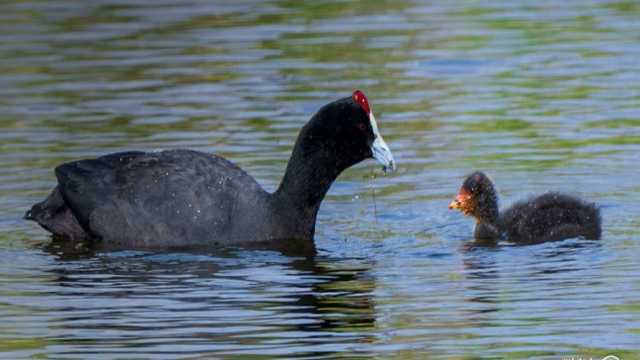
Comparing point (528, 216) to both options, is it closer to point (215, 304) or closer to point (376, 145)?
point (376, 145)

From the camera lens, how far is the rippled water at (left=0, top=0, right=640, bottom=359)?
35.6 ft

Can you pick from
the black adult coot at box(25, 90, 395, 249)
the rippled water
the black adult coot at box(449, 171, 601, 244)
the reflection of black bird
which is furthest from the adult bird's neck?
the black adult coot at box(449, 171, 601, 244)

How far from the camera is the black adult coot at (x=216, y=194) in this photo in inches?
545

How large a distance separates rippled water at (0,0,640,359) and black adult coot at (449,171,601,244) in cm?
19

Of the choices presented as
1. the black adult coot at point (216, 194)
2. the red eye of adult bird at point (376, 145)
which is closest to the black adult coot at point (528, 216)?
the red eye of adult bird at point (376, 145)

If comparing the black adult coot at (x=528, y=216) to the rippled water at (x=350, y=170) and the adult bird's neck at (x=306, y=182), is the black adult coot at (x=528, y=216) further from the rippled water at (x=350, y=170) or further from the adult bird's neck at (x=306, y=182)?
the adult bird's neck at (x=306, y=182)

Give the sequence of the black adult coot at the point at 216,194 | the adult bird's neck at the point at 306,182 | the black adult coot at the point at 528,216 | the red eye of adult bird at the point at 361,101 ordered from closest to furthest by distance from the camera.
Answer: the black adult coot at the point at 528,216 → the red eye of adult bird at the point at 361,101 → the black adult coot at the point at 216,194 → the adult bird's neck at the point at 306,182

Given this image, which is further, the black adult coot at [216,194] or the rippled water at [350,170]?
the black adult coot at [216,194]

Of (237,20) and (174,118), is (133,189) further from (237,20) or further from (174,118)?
(237,20)

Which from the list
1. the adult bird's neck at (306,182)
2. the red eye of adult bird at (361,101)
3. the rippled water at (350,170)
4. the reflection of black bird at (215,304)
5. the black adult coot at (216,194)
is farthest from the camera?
the adult bird's neck at (306,182)

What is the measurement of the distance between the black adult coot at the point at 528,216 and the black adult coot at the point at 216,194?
89 centimetres

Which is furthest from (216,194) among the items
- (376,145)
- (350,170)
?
(350,170)

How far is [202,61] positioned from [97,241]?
302 inches

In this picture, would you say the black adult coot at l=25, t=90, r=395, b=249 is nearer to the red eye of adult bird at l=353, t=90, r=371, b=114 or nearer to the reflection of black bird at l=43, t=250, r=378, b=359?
the red eye of adult bird at l=353, t=90, r=371, b=114
